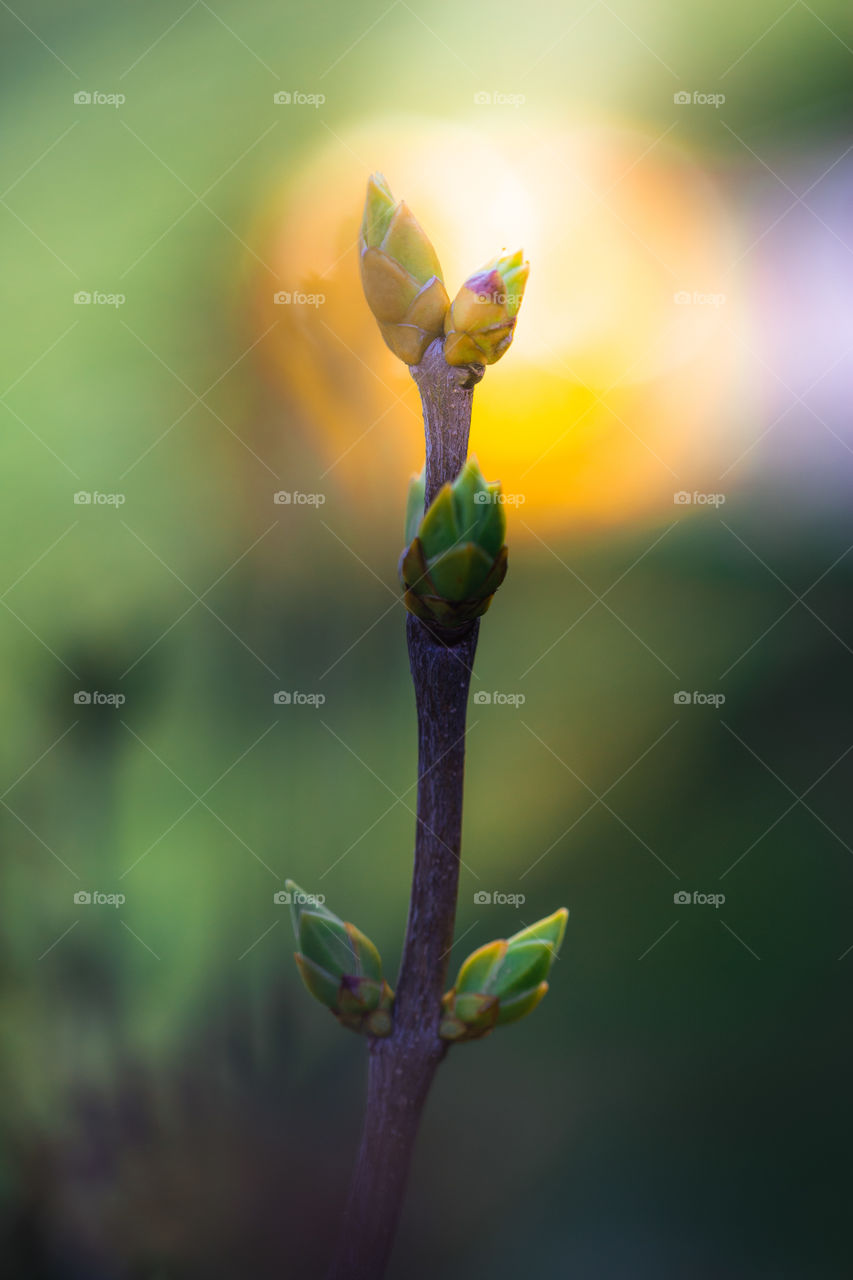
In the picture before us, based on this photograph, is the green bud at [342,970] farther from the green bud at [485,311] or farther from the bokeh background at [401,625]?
the bokeh background at [401,625]

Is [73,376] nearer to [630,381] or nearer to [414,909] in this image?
[630,381]

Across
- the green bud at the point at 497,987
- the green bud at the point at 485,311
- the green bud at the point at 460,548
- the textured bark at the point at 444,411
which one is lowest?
the green bud at the point at 497,987

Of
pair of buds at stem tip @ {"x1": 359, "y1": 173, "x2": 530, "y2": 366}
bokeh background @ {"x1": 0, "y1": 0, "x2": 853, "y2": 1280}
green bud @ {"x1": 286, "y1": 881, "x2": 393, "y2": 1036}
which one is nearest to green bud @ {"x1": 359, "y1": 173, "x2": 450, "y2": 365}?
pair of buds at stem tip @ {"x1": 359, "y1": 173, "x2": 530, "y2": 366}

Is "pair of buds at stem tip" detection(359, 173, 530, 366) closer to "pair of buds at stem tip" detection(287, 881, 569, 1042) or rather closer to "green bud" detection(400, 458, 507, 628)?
"green bud" detection(400, 458, 507, 628)

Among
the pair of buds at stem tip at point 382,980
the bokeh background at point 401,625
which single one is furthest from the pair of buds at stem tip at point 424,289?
the bokeh background at point 401,625

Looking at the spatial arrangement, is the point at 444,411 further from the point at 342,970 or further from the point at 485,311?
the point at 342,970

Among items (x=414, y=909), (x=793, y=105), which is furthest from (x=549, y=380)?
(x=414, y=909)
